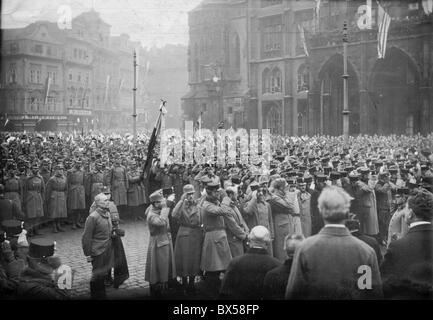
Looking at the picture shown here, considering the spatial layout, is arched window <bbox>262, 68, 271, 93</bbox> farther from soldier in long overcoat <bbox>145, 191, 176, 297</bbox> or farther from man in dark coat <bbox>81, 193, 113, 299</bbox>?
man in dark coat <bbox>81, 193, 113, 299</bbox>

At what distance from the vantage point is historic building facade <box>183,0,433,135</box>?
30719 millimetres

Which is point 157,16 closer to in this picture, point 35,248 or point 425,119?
point 35,248

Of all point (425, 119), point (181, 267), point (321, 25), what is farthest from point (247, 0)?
point (181, 267)

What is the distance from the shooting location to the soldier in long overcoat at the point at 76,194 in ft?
45.7

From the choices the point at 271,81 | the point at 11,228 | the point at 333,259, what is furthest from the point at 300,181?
the point at 271,81

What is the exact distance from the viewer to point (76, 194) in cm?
1393

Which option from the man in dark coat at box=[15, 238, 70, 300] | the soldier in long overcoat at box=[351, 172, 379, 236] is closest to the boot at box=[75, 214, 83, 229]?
the soldier in long overcoat at box=[351, 172, 379, 236]

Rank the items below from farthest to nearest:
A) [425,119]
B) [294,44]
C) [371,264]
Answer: [294,44] → [425,119] → [371,264]

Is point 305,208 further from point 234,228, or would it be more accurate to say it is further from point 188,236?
point 188,236

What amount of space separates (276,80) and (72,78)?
23.3 meters

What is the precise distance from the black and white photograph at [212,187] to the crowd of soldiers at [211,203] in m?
0.04

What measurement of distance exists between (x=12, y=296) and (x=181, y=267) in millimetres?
3841

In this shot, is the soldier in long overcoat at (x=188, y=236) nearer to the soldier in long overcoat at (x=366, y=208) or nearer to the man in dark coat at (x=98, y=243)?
the man in dark coat at (x=98, y=243)

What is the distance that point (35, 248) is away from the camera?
5.16 m
